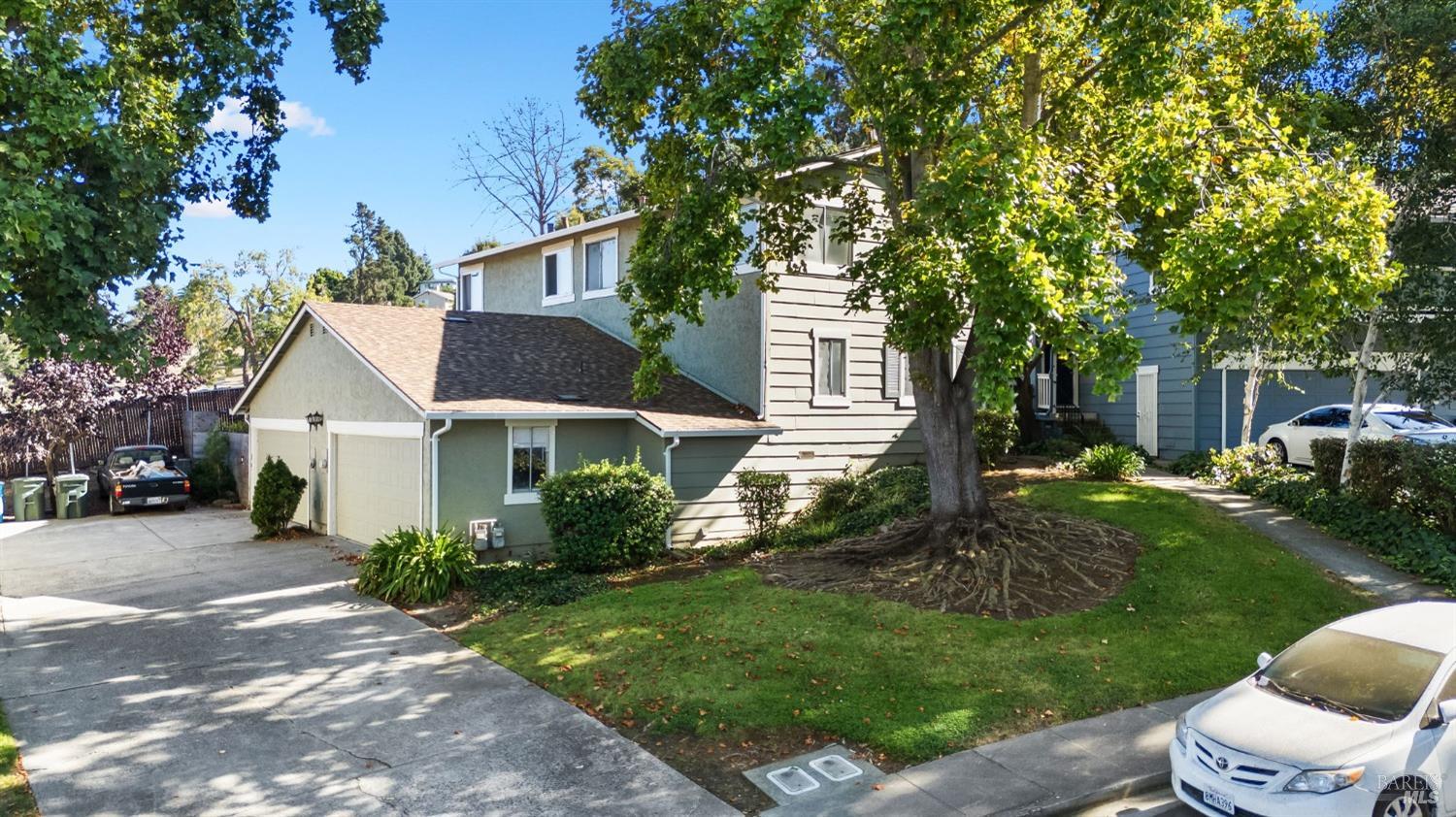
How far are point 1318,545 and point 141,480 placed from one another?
25504 millimetres

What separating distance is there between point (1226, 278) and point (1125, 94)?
2830 millimetres

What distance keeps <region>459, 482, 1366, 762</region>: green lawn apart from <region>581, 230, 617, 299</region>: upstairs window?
9605mm

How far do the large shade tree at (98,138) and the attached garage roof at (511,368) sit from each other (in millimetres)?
4770

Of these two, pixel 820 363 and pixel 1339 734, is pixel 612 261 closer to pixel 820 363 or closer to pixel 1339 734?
pixel 820 363

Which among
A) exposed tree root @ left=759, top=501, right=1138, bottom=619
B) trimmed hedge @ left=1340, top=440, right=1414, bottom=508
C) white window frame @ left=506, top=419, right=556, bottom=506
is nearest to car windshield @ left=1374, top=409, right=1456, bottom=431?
trimmed hedge @ left=1340, top=440, right=1414, bottom=508

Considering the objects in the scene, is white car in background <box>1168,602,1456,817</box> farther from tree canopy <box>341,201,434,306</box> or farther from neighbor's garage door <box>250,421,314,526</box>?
tree canopy <box>341,201,434,306</box>

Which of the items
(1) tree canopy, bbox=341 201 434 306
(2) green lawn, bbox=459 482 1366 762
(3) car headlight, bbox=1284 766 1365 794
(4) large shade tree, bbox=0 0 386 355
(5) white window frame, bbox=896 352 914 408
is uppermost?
(1) tree canopy, bbox=341 201 434 306

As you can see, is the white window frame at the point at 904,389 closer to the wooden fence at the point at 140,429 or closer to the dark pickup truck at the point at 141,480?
the dark pickup truck at the point at 141,480

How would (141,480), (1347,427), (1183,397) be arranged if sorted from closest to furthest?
(1347,427)
(1183,397)
(141,480)

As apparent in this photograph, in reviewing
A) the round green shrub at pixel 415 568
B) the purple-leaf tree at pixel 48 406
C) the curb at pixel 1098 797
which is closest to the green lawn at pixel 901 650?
the curb at pixel 1098 797

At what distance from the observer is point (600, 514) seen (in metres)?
14.2

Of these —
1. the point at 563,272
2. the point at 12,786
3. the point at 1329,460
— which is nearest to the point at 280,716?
the point at 12,786

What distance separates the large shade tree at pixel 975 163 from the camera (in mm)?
9609

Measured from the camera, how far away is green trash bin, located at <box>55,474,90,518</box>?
2156 cm
